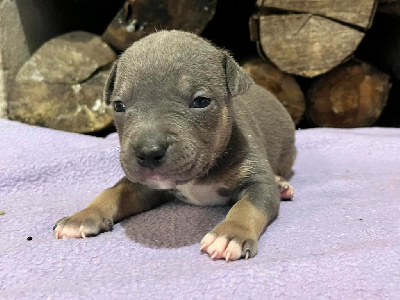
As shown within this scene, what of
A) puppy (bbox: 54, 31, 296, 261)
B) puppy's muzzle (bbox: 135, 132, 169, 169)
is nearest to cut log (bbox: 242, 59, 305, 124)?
puppy (bbox: 54, 31, 296, 261)

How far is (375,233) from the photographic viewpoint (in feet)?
7.21

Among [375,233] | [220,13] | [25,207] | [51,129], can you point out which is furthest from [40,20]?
[375,233]

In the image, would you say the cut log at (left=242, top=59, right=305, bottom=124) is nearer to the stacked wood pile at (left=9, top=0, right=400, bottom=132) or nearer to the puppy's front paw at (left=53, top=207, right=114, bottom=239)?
the stacked wood pile at (left=9, top=0, right=400, bottom=132)

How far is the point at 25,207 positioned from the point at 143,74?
124 centimetres

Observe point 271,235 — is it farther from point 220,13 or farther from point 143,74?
point 220,13

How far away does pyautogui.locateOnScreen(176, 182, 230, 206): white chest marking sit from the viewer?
101 inches

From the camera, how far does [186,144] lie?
2.03 m

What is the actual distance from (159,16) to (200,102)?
6.39 feet

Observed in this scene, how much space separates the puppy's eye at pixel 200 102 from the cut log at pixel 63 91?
2.04 m

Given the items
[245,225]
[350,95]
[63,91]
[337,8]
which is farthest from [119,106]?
[350,95]

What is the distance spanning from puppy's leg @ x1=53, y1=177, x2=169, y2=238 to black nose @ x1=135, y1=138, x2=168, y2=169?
1.84 feet

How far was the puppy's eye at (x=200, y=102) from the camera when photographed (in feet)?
7.14

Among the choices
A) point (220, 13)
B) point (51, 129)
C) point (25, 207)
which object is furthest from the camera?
point (220, 13)

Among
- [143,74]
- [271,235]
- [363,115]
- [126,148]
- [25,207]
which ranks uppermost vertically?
[143,74]
